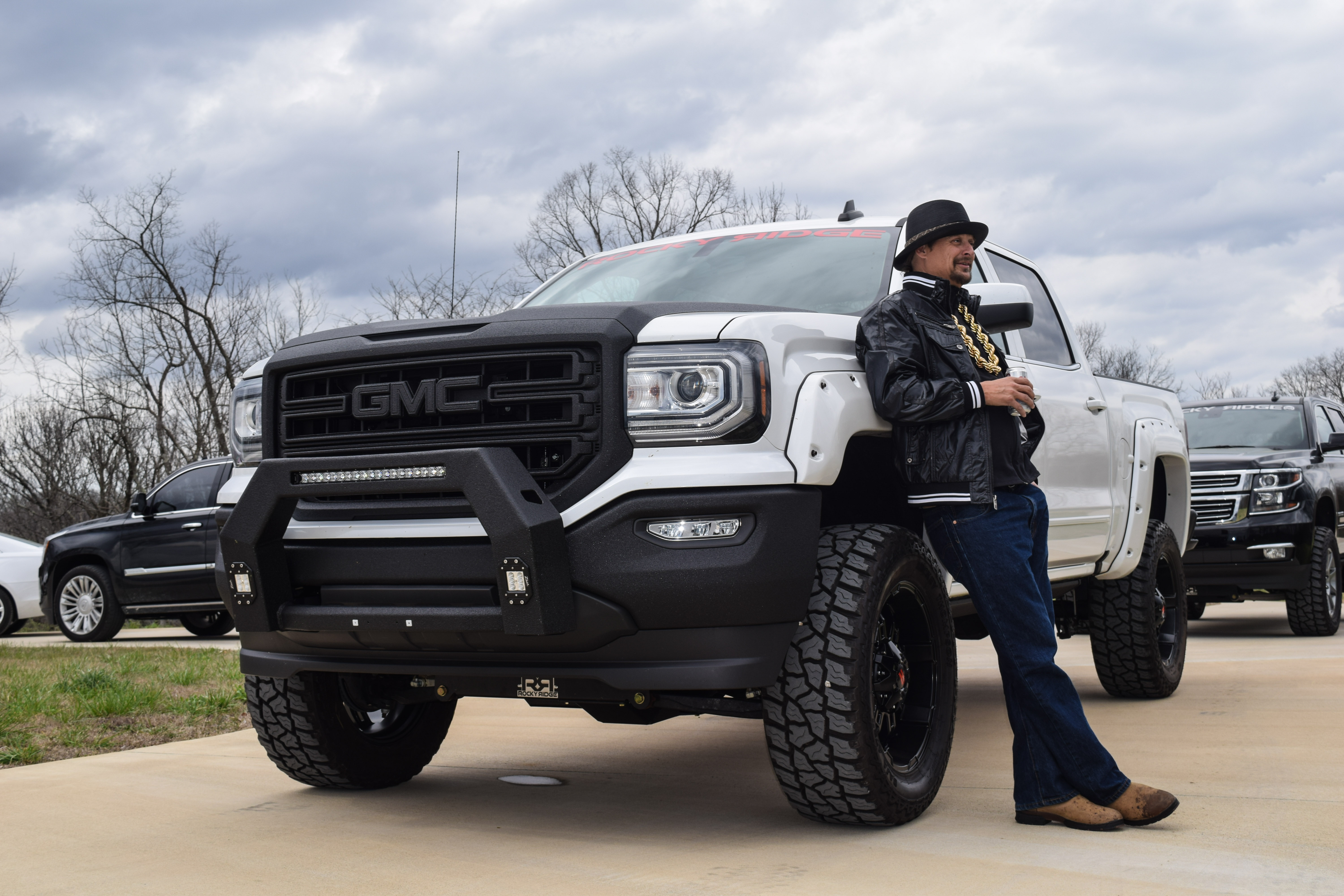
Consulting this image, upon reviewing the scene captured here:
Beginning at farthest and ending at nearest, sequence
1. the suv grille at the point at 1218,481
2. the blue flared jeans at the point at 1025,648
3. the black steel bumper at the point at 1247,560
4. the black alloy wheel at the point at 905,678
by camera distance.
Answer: the suv grille at the point at 1218,481
the black steel bumper at the point at 1247,560
the black alloy wheel at the point at 905,678
the blue flared jeans at the point at 1025,648

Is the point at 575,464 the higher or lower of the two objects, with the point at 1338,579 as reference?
higher

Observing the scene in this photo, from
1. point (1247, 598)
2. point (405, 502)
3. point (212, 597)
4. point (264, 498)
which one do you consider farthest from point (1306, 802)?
point (212, 597)

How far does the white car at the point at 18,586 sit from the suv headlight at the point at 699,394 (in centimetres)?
1309

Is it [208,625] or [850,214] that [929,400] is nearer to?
[850,214]

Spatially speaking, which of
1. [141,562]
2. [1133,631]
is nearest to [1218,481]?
[1133,631]

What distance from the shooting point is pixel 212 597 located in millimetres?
12250

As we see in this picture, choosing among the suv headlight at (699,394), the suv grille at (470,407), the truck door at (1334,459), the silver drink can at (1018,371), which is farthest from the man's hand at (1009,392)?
the truck door at (1334,459)

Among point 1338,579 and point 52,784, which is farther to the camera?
point 1338,579

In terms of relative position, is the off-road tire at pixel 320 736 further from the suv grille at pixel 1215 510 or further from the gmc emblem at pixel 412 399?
the suv grille at pixel 1215 510

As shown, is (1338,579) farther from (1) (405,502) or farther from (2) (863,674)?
(1) (405,502)

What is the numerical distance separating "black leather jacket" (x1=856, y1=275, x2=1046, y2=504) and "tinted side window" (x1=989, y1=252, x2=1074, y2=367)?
1819 mm

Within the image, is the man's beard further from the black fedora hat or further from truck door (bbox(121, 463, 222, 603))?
truck door (bbox(121, 463, 222, 603))

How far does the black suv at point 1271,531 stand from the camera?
33.0 feet

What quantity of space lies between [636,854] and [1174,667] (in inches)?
157
